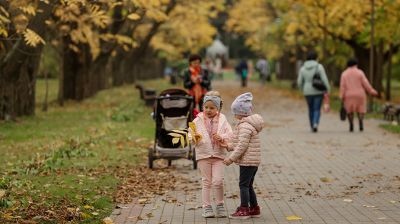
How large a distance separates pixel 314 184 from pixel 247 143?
11.2 feet

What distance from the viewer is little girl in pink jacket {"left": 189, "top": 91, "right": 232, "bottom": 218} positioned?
948 cm

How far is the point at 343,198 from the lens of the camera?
11.0 meters

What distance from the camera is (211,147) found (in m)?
9.58

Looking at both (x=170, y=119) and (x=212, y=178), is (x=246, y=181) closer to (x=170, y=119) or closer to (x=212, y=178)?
(x=212, y=178)

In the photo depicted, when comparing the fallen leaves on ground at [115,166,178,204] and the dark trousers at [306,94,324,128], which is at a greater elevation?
the dark trousers at [306,94,324,128]

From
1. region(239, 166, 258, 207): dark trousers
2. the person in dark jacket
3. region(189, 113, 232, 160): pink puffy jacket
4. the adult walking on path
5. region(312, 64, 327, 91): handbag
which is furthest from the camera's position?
the adult walking on path

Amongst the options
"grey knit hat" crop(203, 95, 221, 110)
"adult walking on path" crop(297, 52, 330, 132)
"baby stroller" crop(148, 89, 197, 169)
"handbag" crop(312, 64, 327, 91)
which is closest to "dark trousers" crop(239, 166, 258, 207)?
"grey knit hat" crop(203, 95, 221, 110)

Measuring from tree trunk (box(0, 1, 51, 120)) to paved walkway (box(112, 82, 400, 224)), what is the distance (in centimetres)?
657

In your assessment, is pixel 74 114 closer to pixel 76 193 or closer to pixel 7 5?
pixel 7 5

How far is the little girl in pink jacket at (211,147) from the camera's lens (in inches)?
373

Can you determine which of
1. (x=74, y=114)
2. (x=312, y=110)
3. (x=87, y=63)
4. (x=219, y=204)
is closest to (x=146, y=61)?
(x=87, y=63)

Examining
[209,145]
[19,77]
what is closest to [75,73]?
[19,77]

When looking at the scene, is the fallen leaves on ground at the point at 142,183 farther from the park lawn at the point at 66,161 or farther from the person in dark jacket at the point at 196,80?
the person in dark jacket at the point at 196,80

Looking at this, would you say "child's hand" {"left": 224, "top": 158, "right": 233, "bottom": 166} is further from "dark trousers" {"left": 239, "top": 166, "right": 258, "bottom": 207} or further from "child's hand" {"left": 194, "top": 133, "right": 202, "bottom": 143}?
"child's hand" {"left": 194, "top": 133, "right": 202, "bottom": 143}
